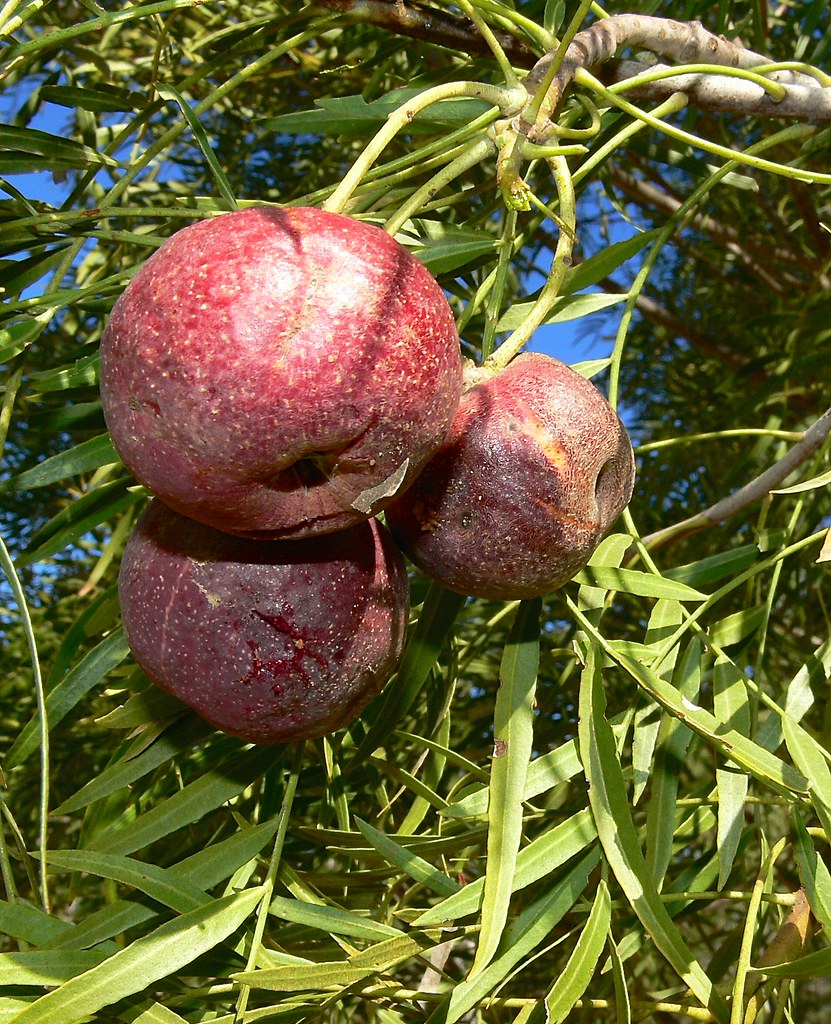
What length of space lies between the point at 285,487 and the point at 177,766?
0.57 meters

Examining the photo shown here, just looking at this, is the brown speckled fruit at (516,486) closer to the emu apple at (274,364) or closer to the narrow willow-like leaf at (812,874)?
the emu apple at (274,364)

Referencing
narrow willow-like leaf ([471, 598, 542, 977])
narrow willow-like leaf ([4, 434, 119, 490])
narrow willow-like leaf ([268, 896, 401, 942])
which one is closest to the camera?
narrow willow-like leaf ([471, 598, 542, 977])

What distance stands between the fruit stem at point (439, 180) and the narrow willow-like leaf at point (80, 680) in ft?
1.56

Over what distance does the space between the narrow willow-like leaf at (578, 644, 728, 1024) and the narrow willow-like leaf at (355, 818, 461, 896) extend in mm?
138

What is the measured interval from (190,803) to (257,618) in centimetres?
25

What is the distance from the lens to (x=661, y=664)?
1.03 m

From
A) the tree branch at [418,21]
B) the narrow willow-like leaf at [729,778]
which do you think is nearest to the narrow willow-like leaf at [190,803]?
the narrow willow-like leaf at [729,778]

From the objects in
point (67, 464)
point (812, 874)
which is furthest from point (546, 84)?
point (812, 874)

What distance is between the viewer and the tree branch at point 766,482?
4.01 feet

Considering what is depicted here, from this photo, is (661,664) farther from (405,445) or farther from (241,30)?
(241,30)

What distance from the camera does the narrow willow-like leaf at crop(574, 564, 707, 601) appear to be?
3.10 feet

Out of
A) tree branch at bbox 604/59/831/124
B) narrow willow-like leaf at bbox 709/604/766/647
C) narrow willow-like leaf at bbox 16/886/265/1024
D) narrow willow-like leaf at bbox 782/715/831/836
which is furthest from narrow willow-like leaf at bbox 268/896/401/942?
tree branch at bbox 604/59/831/124

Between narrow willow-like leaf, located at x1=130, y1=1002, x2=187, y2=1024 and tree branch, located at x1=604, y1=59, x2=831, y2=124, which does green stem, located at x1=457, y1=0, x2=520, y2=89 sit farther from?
narrow willow-like leaf, located at x1=130, y1=1002, x2=187, y2=1024

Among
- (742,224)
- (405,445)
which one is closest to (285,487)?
(405,445)
